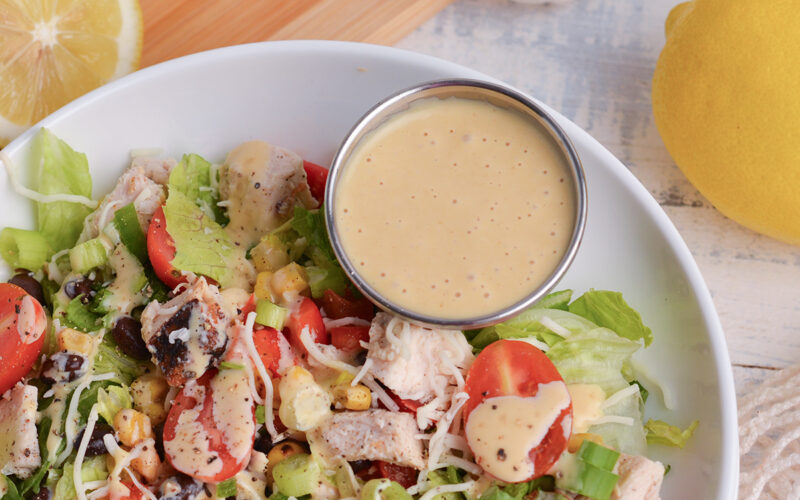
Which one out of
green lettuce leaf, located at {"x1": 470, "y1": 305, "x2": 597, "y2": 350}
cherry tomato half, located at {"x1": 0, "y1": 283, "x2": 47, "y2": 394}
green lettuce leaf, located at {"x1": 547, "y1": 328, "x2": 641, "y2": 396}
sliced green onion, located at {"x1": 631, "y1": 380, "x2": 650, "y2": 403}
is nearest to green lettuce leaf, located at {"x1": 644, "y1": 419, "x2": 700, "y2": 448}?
sliced green onion, located at {"x1": 631, "y1": 380, "x2": 650, "y2": 403}

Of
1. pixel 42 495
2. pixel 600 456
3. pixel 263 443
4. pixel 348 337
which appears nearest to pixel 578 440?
pixel 600 456

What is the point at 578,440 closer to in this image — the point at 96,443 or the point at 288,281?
the point at 288,281

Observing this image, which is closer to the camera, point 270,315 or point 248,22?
point 270,315

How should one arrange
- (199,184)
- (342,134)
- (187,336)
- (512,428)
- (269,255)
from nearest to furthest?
(512,428)
(187,336)
(269,255)
(199,184)
(342,134)

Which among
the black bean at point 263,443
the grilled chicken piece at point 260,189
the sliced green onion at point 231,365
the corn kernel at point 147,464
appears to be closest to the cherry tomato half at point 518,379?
the black bean at point 263,443

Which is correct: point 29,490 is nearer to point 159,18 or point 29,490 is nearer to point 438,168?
point 438,168
